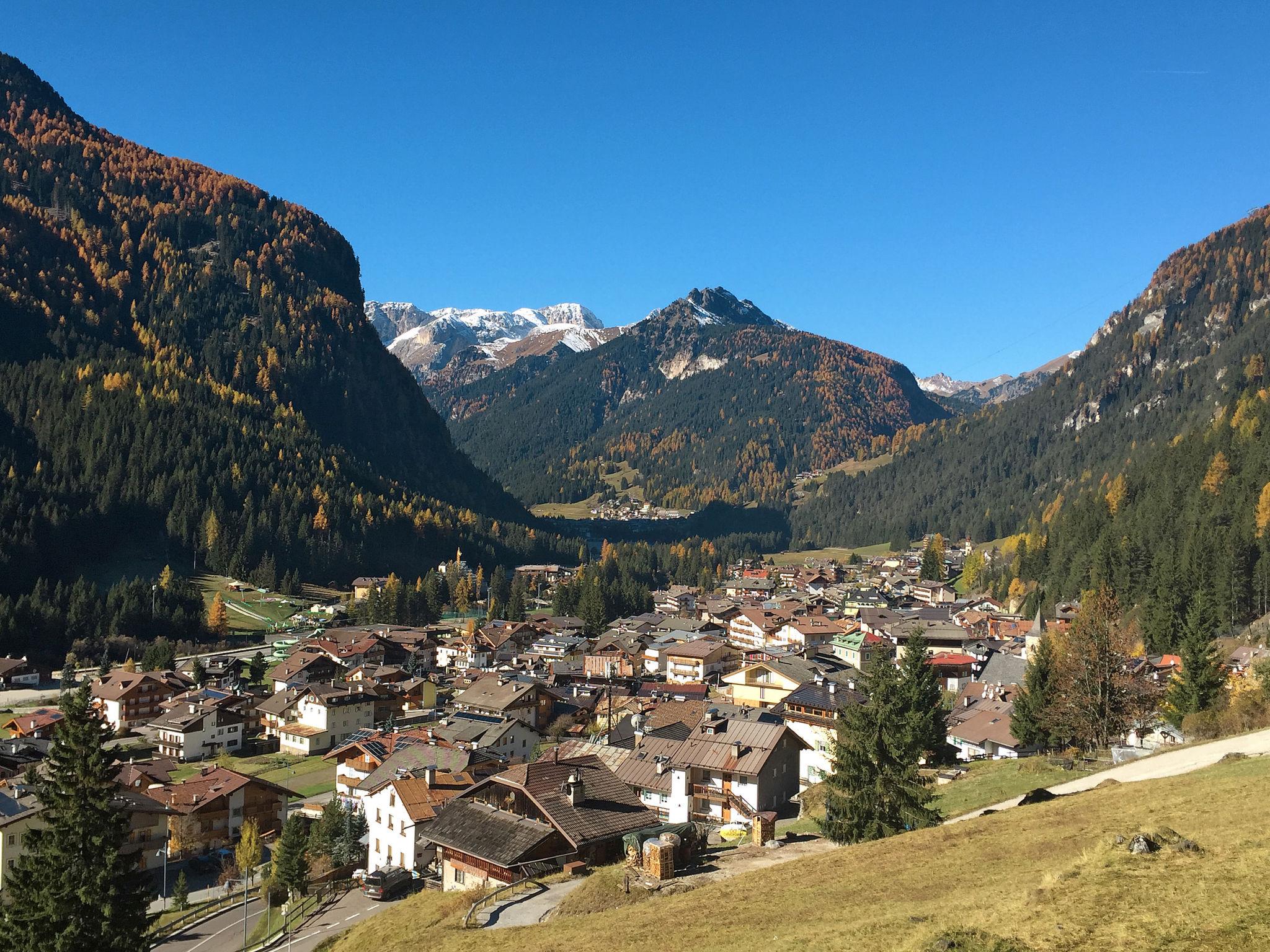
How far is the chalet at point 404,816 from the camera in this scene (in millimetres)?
47500

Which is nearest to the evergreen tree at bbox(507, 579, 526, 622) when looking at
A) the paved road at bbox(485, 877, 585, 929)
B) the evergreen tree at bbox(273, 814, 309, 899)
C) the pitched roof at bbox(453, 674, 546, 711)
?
the pitched roof at bbox(453, 674, 546, 711)

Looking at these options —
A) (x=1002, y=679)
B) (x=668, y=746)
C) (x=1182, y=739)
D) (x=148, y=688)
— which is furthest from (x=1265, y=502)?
(x=148, y=688)

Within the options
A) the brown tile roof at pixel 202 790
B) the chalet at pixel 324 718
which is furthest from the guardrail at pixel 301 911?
the chalet at pixel 324 718

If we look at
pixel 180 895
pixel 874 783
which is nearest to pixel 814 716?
pixel 874 783

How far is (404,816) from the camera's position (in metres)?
48.2

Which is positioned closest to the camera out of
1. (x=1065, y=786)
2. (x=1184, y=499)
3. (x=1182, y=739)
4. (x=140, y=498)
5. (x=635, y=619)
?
(x=1065, y=786)

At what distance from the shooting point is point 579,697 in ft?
296

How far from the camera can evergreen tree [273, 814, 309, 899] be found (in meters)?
46.8

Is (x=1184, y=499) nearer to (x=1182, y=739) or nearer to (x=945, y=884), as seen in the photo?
(x=1182, y=739)

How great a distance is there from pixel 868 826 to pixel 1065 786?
363 inches

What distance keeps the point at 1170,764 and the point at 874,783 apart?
39.9 ft

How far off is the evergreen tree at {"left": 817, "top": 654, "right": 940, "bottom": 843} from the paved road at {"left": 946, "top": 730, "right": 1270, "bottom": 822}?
5.96 feet

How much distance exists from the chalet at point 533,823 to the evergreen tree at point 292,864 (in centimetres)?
1448

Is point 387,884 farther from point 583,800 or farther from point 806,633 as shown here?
point 806,633
